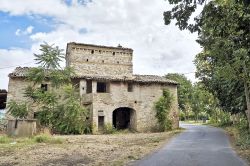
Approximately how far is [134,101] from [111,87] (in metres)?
3.31

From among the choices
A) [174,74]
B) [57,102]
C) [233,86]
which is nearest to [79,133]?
[57,102]

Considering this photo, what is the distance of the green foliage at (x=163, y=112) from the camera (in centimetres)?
3803

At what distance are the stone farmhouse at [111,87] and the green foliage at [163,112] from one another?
2.08ft

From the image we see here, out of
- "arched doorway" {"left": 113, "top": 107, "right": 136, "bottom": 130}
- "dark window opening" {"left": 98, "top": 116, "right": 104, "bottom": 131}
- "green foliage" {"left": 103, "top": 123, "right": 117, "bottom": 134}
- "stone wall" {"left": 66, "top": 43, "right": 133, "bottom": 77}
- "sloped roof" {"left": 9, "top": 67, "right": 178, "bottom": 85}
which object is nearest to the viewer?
"sloped roof" {"left": 9, "top": 67, "right": 178, "bottom": 85}

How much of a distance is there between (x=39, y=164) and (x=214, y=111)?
50357mm

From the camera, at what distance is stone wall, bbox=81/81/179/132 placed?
35.9 m

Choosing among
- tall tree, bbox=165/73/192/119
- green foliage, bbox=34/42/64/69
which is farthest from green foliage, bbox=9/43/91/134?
tall tree, bbox=165/73/192/119

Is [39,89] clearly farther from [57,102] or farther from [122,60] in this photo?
[122,60]

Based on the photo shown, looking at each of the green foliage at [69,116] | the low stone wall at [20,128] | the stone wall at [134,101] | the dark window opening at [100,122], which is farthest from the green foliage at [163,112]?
the low stone wall at [20,128]

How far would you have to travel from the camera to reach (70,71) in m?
33.4

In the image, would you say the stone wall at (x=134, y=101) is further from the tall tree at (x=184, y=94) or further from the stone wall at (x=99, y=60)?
the tall tree at (x=184, y=94)

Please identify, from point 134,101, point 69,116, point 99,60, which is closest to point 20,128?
point 69,116

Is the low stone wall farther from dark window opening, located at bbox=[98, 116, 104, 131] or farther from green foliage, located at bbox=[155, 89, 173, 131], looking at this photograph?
green foliage, located at bbox=[155, 89, 173, 131]

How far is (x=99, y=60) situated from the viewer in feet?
134
